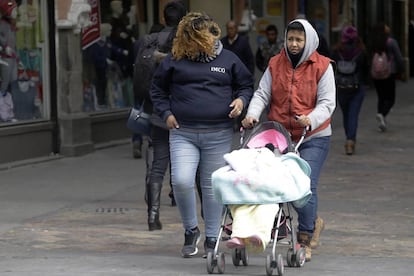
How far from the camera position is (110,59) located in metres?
16.9

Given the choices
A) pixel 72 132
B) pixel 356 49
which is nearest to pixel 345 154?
pixel 356 49

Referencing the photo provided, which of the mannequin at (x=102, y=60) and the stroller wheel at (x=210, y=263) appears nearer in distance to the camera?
the stroller wheel at (x=210, y=263)

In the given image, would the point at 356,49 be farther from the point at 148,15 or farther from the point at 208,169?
the point at 208,169

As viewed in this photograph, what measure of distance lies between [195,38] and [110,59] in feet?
28.4

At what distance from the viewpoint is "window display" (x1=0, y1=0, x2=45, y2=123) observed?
14.4m

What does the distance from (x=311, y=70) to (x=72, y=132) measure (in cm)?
726

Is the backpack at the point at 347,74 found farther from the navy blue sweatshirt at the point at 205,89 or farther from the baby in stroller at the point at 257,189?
the baby in stroller at the point at 257,189

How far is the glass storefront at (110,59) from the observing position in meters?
16.3

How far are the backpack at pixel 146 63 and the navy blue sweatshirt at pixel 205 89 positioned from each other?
1.23 meters

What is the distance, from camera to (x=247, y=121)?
26.6ft

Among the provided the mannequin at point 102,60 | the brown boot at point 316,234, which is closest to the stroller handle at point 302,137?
the brown boot at point 316,234

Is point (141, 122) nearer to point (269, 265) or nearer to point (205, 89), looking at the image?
point (205, 89)

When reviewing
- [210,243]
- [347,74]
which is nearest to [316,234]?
[210,243]

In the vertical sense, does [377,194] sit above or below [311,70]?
below
